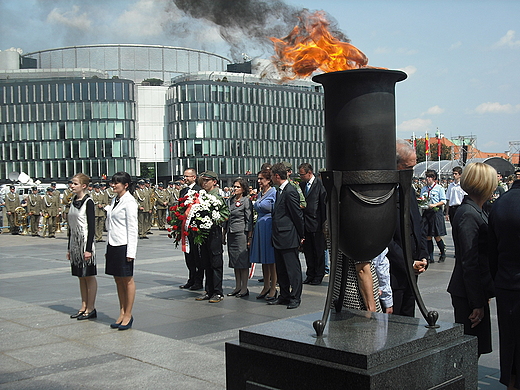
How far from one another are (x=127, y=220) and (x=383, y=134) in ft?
14.8

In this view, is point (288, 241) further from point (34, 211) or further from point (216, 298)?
point (34, 211)

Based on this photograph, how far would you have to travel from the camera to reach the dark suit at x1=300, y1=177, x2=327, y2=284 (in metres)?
11.6

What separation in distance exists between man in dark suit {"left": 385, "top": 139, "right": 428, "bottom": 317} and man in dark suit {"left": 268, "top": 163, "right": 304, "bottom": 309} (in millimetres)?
3608

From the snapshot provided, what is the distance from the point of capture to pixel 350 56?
4879 mm

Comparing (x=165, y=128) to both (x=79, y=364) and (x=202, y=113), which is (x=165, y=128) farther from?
(x=79, y=364)

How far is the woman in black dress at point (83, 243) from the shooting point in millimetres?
8500

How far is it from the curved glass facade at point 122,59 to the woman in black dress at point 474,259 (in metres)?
98.8

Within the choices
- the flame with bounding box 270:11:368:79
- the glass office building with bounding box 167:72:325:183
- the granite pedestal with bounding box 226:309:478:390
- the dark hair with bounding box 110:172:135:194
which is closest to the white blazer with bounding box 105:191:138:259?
the dark hair with bounding box 110:172:135:194

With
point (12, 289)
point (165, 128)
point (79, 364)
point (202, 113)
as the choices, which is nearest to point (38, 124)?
point (165, 128)

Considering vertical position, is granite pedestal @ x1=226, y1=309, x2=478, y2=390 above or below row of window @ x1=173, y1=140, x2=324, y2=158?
below

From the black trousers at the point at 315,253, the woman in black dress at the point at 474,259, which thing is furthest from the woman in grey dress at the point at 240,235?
the woman in black dress at the point at 474,259

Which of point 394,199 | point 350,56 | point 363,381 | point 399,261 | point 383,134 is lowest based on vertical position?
point 363,381

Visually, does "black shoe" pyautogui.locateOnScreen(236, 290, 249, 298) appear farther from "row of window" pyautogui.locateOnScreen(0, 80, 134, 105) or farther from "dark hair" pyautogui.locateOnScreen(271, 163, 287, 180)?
"row of window" pyautogui.locateOnScreen(0, 80, 134, 105)

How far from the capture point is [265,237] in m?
10.0
